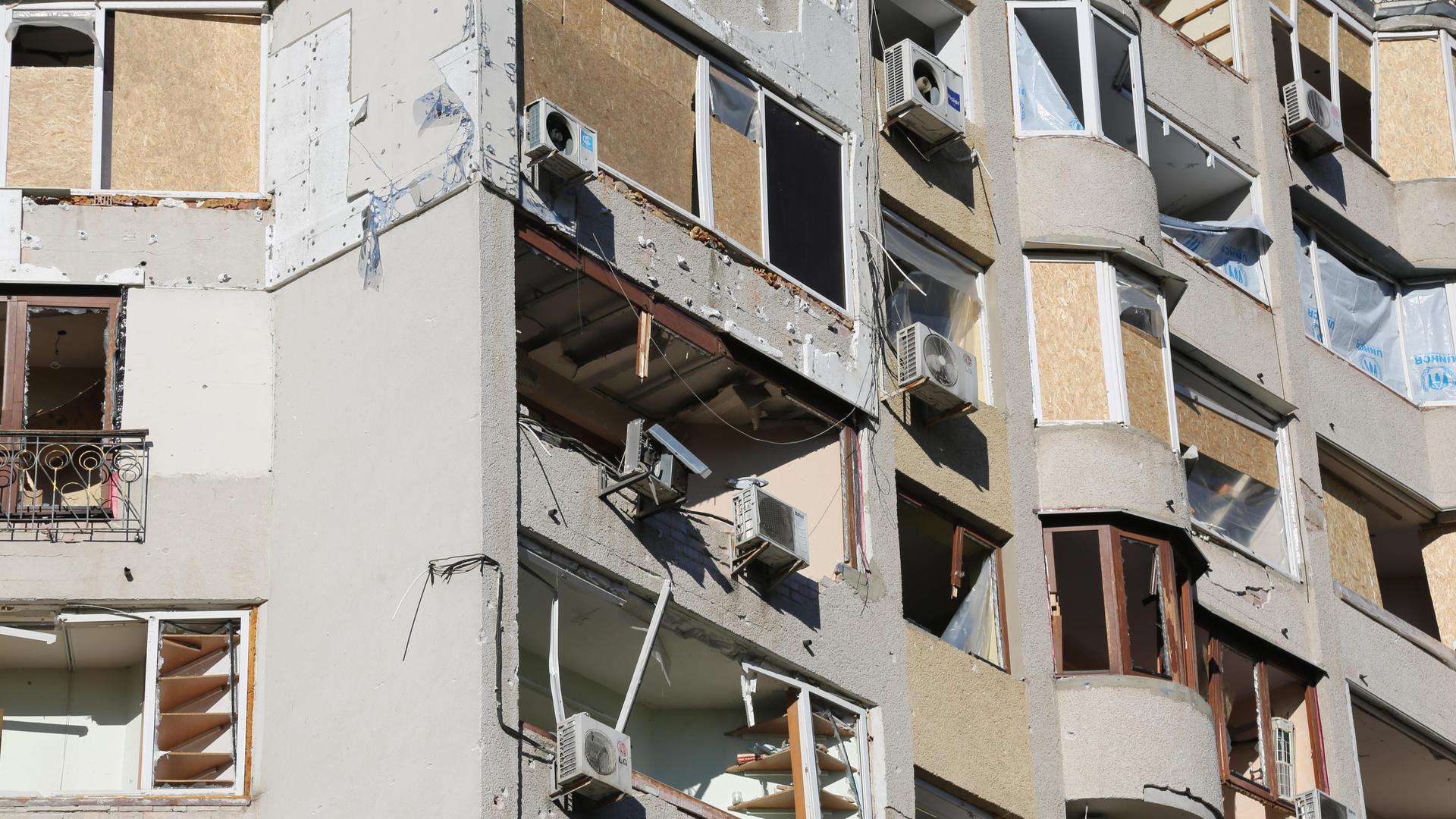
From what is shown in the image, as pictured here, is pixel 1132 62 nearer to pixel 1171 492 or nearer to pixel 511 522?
pixel 1171 492

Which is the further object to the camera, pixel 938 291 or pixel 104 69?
pixel 938 291

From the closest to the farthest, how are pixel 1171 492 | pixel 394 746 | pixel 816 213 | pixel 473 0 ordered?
pixel 394 746 < pixel 473 0 < pixel 816 213 < pixel 1171 492

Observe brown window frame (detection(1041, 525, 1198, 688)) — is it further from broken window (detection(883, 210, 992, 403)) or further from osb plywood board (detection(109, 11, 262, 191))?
osb plywood board (detection(109, 11, 262, 191))

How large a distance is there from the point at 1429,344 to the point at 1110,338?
25.2 ft

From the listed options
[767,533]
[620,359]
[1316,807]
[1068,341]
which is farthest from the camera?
[1316,807]

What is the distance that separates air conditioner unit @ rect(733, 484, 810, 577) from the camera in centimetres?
1761

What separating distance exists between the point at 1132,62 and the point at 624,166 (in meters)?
8.01

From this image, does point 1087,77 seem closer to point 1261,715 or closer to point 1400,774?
point 1261,715

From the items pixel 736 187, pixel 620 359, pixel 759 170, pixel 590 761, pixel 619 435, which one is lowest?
pixel 590 761

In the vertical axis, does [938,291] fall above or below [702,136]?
above

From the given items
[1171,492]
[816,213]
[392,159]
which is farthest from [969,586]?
[392,159]

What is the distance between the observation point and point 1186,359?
24.5 metres

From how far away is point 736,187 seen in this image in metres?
19.1

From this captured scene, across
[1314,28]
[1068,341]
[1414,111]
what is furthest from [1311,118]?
[1068,341]
